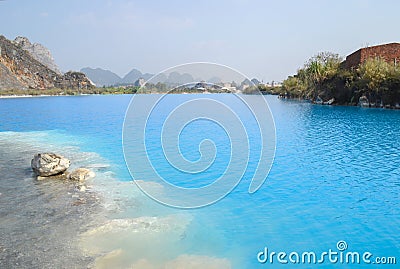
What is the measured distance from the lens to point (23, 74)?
117250 mm

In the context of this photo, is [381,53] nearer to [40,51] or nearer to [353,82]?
[353,82]

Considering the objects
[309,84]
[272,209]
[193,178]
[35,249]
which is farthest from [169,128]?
[309,84]

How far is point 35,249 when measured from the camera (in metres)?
6.08

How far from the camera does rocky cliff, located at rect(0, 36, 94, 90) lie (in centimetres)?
10675

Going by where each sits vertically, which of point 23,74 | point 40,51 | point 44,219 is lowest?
point 44,219

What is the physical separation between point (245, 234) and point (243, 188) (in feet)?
10.4

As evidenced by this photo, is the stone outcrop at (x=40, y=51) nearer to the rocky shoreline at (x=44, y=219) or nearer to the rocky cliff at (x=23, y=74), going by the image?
the rocky cliff at (x=23, y=74)

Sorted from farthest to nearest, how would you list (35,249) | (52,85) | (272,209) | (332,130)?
(52,85)
(332,130)
(272,209)
(35,249)

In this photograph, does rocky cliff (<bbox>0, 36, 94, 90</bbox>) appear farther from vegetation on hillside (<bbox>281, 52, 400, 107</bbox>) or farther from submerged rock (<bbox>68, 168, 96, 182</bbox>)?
submerged rock (<bbox>68, 168, 96, 182</bbox>)

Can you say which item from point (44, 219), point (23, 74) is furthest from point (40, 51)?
point (44, 219)

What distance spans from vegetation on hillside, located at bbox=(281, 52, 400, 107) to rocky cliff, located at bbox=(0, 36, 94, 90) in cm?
9480

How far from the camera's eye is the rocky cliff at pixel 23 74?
107m

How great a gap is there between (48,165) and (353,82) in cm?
3717

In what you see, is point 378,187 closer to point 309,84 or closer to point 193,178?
point 193,178
